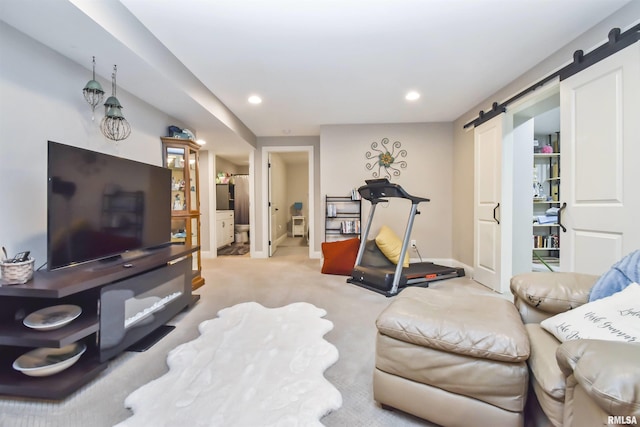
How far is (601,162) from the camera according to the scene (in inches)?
75.7

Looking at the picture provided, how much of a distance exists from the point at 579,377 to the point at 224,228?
603 centimetres

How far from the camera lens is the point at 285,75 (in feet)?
9.06

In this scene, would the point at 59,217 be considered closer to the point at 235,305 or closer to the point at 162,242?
the point at 162,242

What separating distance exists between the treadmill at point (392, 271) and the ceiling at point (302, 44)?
3.77 ft

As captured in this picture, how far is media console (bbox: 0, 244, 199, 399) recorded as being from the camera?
138 centimetres

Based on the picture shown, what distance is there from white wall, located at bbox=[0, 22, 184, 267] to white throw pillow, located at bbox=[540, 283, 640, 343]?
2.98m

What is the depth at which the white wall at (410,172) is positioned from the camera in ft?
14.4

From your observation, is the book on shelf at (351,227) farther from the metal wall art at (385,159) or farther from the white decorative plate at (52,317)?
the white decorative plate at (52,317)

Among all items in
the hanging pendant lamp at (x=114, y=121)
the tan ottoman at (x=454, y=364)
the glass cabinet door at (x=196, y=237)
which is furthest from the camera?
the glass cabinet door at (x=196, y=237)

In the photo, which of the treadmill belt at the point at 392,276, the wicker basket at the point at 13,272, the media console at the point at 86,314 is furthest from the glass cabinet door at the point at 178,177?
the treadmill belt at the point at 392,276

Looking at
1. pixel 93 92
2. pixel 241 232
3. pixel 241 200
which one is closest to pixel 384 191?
pixel 93 92

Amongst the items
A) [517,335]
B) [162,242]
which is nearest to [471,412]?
[517,335]

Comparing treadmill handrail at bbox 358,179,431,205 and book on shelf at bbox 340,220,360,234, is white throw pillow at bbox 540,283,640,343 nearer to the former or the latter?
treadmill handrail at bbox 358,179,431,205

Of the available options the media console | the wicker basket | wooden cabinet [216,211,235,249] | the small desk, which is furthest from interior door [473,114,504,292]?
the small desk
